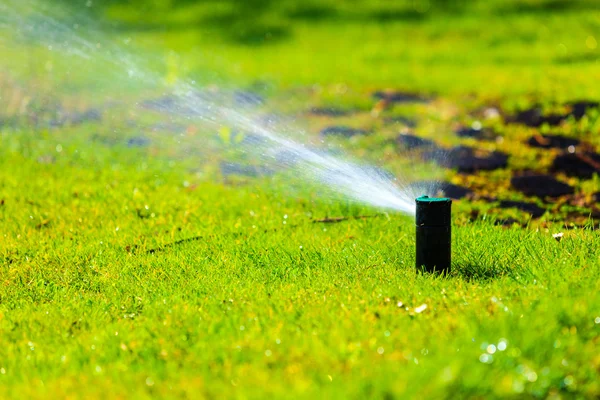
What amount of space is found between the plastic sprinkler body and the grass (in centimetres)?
13

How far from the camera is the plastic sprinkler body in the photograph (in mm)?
5016

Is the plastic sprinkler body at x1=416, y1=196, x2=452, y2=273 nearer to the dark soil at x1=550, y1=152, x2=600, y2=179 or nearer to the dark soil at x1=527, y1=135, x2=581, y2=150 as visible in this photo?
the dark soil at x1=550, y1=152, x2=600, y2=179

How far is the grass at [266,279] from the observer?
12.1 feet

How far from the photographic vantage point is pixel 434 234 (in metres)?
5.04

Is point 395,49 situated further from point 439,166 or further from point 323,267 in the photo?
point 323,267

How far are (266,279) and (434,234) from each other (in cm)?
109

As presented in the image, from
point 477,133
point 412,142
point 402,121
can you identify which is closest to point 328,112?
point 402,121

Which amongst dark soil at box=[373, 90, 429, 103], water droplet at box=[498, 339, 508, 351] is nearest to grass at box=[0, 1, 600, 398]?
water droplet at box=[498, 339, 508, 351]

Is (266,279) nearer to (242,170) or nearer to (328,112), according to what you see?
(242,170)

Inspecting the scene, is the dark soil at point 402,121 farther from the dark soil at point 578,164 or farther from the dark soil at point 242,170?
the dark soil at point 242,170

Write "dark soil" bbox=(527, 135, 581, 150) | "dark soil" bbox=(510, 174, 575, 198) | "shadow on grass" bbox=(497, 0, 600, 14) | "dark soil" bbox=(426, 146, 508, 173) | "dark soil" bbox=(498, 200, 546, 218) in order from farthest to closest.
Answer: "shadow on grass" bbox=(497, 0, 600, 14)
"dark soil" bbox=(527, 135, 581, 150)
"dark soil" bbox=(426, 146, 508, 173)
"dark soil" bbox=(510, 174, 575, 198)
"dark soil" bbox=(498, 200, 546, 218)

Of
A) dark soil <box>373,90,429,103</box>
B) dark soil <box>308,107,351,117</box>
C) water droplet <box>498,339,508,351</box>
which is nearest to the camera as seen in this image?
water droplet <box>498,339,508,351</box>

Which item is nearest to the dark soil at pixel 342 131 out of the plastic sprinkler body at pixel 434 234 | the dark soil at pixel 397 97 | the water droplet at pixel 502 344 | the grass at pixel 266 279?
the grass at pixel 266 279

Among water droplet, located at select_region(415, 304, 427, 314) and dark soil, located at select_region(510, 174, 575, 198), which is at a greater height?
water droplet, located at select_region(415, 304, 427, 314)
